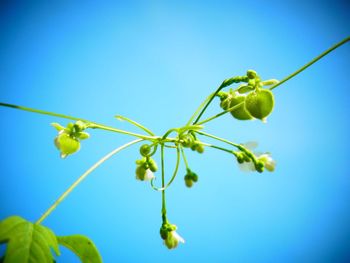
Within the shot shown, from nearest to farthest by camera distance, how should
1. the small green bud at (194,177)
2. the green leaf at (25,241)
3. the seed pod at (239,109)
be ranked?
the green leaf at (25,241) → the seed pod at (239,109) → the small green bud at (194,177)

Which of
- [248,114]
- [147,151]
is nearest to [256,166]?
[248,114]

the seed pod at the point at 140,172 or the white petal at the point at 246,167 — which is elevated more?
the seed pod at the point at 140,172

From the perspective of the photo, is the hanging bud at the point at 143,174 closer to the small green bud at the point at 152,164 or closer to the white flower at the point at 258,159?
the small green bud at the point at 152,164

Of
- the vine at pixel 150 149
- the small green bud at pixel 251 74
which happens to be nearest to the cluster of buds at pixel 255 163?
the vine at pixel 150 149

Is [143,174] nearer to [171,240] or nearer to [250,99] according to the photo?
[171,240]

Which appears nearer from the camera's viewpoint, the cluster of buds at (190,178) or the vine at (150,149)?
the vine at (150,149)

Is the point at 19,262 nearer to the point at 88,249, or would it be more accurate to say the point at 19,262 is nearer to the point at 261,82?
the point at 88,249

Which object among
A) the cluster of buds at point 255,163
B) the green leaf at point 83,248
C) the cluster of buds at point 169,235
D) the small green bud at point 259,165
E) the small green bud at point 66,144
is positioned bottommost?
the green leaf at point 83,248
